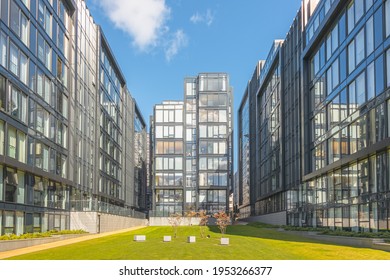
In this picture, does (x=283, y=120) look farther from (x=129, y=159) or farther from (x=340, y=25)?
(x=129, y=159)

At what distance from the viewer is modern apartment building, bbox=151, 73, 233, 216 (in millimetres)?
97562

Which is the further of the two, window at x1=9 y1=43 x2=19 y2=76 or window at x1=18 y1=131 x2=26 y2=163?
window at x1=18 y1=131 x2=26 y2=163

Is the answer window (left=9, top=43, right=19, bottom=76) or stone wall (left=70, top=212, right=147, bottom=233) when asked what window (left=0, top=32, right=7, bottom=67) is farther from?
stone wall (left=70, top=212, right=147, bottom=233)

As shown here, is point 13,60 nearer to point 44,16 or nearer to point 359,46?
point 44,16

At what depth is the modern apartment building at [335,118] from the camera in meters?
36.3

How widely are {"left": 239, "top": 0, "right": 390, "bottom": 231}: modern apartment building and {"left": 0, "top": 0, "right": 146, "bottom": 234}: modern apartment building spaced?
23105mm

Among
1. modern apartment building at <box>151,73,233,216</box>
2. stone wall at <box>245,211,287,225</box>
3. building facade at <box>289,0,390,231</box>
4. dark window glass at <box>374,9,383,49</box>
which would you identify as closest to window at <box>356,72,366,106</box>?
building facade at <box>289,0,390,231</box>

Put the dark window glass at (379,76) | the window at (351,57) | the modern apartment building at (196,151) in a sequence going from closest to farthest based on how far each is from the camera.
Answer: the dark window glass at (379,76)
the window at (351,57)
the modern apartment building at (196,151)

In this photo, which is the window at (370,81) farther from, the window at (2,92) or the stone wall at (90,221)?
the stone wall at (90,221)

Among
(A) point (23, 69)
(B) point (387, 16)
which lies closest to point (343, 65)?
(B) point (387, 16)

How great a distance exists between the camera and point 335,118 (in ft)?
156

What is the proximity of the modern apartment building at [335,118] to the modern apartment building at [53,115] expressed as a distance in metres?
23.1

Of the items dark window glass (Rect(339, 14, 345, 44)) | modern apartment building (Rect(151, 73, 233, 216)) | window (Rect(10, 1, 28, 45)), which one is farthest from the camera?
modern apartment building (Rect(151, 73, 233, 216))

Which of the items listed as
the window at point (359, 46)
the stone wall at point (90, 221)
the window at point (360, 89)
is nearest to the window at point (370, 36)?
the window at point (359, 46)
